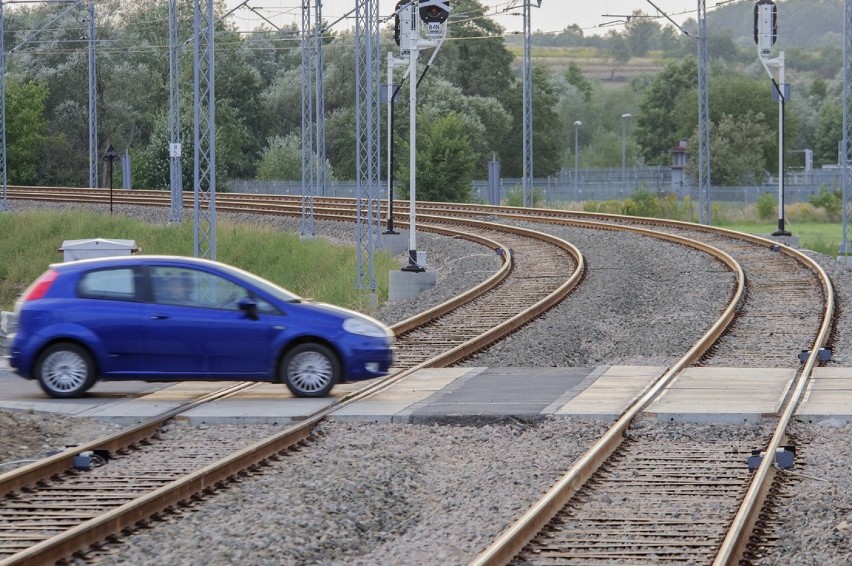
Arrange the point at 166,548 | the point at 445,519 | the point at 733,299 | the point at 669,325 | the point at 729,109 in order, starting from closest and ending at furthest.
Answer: the point at 166,548 < the point at 445,519 < the point at 669,325 < the point at 733,299 < the point at 729,109

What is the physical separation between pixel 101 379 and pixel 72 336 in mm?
569

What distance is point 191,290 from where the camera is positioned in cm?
1498

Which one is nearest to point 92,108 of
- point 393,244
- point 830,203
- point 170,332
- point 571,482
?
point 393,244

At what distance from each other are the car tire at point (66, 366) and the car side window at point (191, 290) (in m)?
0.97

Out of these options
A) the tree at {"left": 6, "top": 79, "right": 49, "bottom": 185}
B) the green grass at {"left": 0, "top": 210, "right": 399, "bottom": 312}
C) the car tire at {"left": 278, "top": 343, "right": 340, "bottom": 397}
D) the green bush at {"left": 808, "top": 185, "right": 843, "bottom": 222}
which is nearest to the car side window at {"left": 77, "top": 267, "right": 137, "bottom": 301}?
the car tire at {"left": 278, "top": 343, "right": 340, "bottom": 397}

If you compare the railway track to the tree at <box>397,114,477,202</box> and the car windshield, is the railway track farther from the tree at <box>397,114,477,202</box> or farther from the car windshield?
the tree at <box>397,114,477,202</box>

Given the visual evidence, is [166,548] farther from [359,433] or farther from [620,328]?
[620,328]

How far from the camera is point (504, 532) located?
9172 mm

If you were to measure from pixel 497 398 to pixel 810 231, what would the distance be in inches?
1737

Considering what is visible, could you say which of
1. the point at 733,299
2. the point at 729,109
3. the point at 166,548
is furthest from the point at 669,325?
the point at 729,109

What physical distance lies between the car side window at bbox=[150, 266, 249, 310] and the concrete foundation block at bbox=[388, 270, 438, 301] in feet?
43.0

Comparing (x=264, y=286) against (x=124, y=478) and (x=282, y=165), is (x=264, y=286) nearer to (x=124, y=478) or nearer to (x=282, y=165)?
(x=124, y=478)

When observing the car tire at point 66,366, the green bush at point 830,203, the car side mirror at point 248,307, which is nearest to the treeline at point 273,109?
the green bush at point 830,203

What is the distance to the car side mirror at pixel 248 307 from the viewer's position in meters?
14.9
